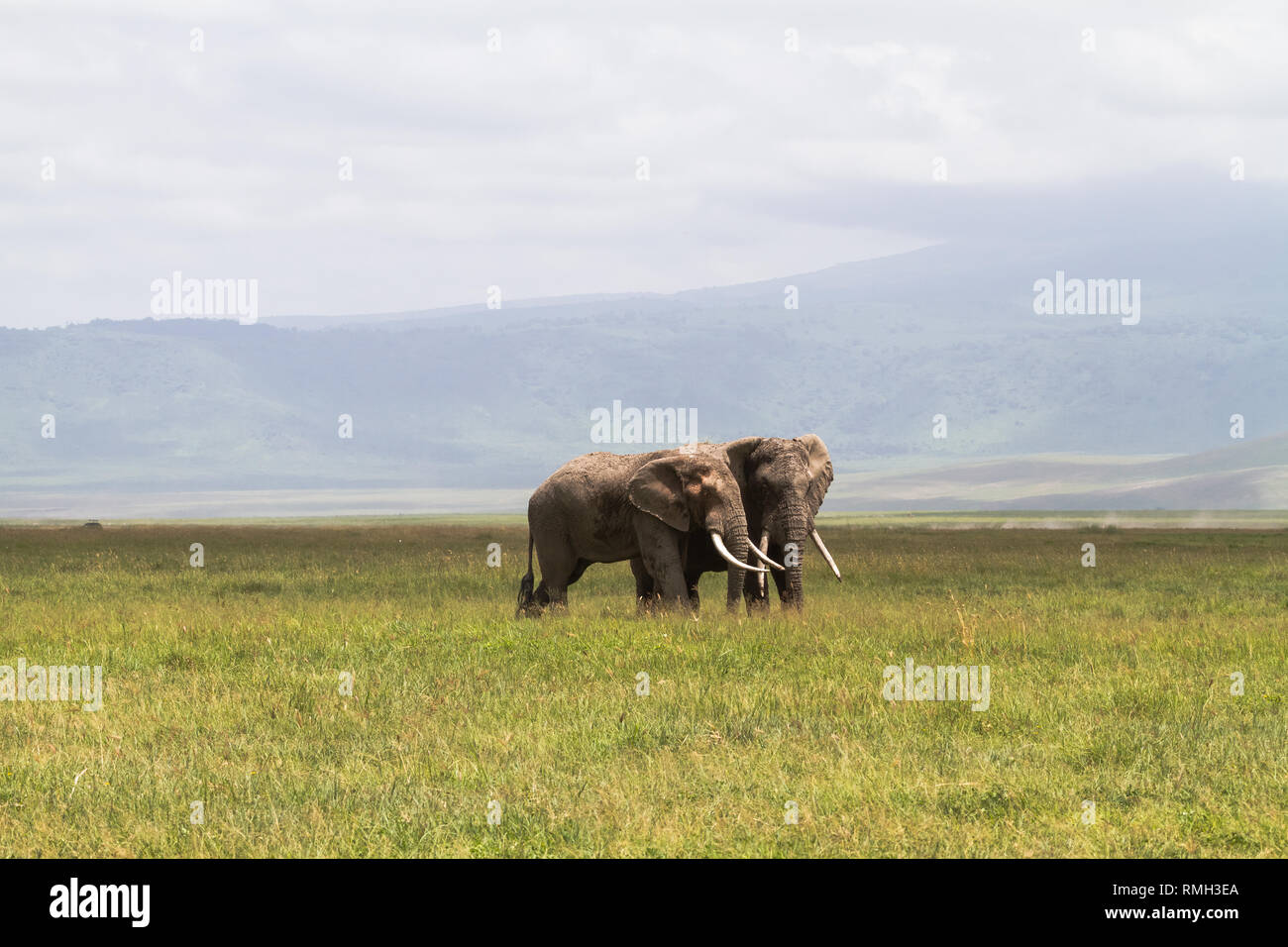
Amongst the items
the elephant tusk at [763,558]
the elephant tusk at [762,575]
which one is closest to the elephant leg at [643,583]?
the elephant tusk at [762,575]

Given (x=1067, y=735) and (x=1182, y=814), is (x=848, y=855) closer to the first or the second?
(x=1182, y=814)

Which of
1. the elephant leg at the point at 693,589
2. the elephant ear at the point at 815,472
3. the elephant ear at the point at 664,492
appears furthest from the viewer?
the elephant ear at the point at 815,472

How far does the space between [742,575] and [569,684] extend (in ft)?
22.7

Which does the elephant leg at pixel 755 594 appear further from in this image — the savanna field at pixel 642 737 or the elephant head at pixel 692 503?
the savanna field at pixel 642 737

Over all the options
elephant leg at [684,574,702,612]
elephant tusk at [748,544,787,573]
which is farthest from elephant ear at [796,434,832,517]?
elephant leg at [684,574,702,612]

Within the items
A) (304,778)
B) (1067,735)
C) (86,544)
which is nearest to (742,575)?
(1067,735)

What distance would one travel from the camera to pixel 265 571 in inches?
1491

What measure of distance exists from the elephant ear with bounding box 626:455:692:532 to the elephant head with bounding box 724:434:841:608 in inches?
55.0

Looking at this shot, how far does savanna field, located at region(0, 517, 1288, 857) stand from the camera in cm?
931

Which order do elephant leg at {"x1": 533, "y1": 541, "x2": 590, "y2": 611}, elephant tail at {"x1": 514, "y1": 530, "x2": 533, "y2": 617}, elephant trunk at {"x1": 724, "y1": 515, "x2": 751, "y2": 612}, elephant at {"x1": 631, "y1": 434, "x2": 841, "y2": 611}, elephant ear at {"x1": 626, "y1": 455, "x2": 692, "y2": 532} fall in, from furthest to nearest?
elephant tail at {"x1": 514, "y1": 530, "x2": 533, "y2": 617} < elephant leg at {"x1": 533, "y1": 541, "x2": 590, "y2": 611} < elephant at {"x1": 631, "y1": 434, "x2": 841, "y2": 611} < elephant ear at {"x1": 626, "y1": 455, "x2": 692, "y2": 532} < elephant trunk at {"x1": 724, "y1": 515, "x2": 751, "y2": 612}

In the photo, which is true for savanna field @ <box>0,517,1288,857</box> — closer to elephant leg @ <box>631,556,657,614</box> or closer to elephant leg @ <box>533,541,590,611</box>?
elephant leg @ <box>631,556,657,614</box>

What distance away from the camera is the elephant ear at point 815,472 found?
23188 mm

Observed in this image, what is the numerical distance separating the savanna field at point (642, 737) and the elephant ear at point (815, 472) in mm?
1847

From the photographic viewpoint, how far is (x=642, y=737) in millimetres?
12023
